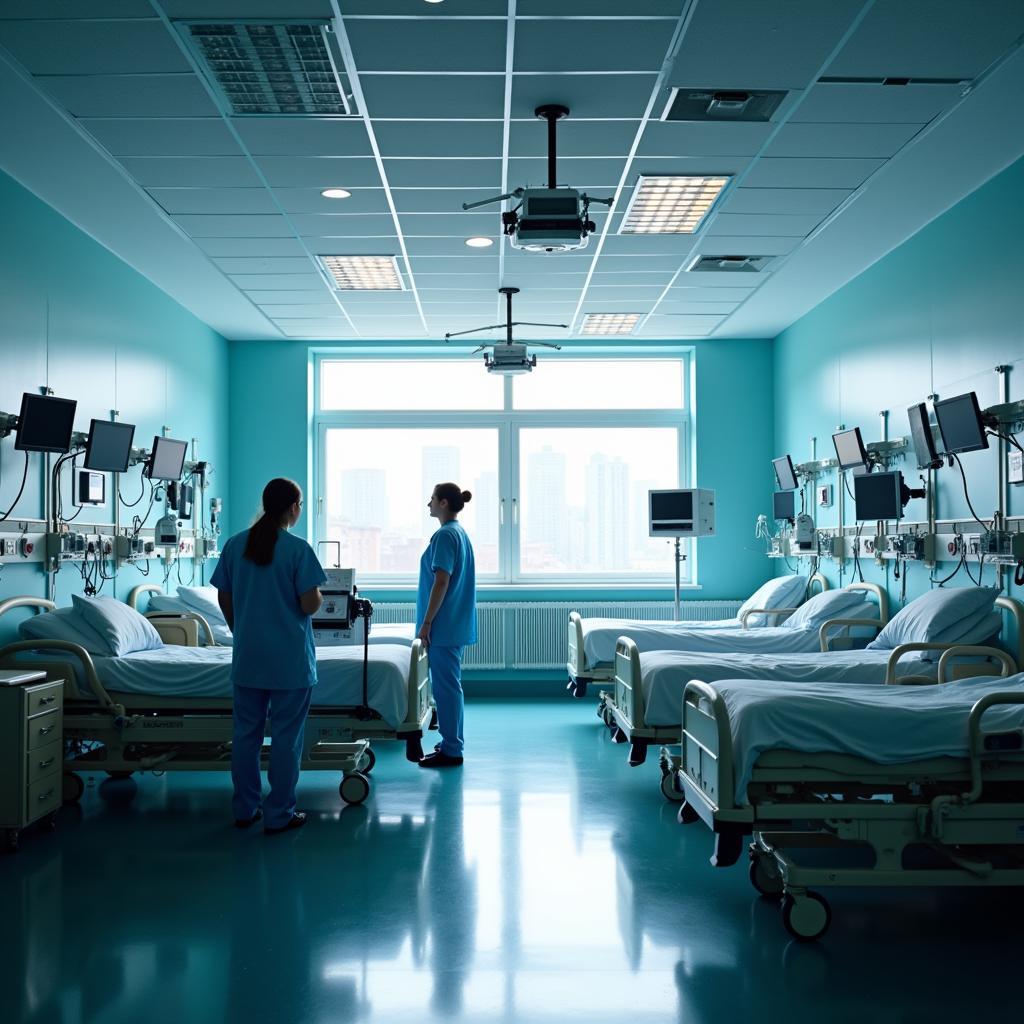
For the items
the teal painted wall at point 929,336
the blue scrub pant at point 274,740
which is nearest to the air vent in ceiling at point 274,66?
the blue scrub pant at point 274,740

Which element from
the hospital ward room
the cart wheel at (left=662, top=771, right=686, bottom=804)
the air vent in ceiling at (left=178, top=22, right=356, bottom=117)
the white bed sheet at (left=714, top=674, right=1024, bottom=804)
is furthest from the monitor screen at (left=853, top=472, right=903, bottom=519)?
the air vent in ceiling at (left=178, top=22, right=356, bottom=117)

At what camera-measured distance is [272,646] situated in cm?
438

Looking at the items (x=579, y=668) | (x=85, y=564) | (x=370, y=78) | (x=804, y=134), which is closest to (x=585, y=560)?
(x=579, y=668)

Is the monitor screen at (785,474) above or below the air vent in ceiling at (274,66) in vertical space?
below

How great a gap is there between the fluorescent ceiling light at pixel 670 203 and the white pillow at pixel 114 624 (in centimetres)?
355

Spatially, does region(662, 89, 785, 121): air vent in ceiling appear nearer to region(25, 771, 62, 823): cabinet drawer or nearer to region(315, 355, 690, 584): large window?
region(25, 771, 62, 823): cabinet drawer

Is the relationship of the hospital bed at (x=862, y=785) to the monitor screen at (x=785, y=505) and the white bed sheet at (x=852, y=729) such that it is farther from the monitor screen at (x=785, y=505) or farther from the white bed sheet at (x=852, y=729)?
the monitor screen at (x=785, y=505)

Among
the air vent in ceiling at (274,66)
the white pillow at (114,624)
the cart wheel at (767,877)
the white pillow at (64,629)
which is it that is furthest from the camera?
the white pillow at (114,624)

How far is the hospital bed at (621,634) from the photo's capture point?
6.60 meters

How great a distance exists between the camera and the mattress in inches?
195

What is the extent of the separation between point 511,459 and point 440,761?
402 cm

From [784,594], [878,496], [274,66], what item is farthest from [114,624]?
[784,594]

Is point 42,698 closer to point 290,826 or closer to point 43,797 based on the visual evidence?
point 43,797

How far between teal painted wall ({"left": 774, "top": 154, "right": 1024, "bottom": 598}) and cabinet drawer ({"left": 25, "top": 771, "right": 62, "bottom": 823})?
184 inches
